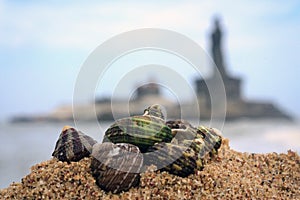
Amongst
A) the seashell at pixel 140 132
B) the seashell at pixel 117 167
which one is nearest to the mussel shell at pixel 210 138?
the seashell at pixel 140 132

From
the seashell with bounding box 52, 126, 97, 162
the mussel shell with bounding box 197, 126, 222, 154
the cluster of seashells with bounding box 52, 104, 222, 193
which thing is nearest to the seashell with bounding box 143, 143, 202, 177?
the cluster of seashells with bounding box 52, 104, 222, 193

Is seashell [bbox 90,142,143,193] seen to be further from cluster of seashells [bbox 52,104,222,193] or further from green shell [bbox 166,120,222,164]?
green shell [bbox 166,120,222,164]

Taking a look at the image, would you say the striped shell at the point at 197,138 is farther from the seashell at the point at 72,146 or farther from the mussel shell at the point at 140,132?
the seashell at the point at 72,146

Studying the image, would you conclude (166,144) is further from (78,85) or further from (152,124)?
(78,85)

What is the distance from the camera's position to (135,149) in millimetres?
2656

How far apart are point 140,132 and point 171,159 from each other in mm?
273

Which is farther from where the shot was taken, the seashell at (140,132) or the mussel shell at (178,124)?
the mussel shell at (178,124)

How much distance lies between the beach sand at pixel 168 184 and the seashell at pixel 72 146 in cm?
6

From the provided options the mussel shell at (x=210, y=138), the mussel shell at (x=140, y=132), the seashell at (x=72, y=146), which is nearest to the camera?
the mussel shell at (x=140, y=132)

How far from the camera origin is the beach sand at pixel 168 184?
2.58 metres

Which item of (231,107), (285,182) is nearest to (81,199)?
(285,182)

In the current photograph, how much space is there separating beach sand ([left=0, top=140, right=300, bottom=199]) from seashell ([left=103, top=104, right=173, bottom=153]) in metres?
0.21

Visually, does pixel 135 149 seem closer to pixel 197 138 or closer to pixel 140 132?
pixel 140 132

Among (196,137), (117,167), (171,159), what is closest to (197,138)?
(196,137)
